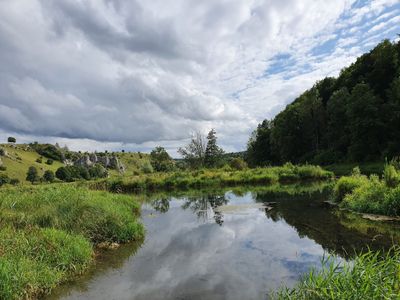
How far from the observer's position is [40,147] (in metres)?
147

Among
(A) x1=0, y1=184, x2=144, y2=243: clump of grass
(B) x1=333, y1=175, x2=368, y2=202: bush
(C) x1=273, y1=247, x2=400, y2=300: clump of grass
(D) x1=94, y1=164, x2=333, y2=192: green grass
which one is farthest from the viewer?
(D) x1=94, y1=164, x2=333, y2=192: green grass

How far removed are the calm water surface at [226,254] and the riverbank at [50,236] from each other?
1.76ft

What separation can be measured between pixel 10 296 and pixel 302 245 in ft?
30.7

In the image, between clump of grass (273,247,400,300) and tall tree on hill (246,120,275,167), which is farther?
tall tree on hill (246,120,275,167)

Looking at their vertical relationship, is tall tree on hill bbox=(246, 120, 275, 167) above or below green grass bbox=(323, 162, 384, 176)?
above

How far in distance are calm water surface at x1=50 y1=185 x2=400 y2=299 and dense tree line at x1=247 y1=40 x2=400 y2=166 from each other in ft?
111

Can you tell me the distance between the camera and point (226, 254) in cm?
1180

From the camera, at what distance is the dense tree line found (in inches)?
1881

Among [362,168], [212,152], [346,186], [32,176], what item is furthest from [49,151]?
[346,186]

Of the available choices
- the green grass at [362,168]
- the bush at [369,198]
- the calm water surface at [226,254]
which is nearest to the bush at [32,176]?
the green grass at [362,168]

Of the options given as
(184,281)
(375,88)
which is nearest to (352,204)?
(184,281)

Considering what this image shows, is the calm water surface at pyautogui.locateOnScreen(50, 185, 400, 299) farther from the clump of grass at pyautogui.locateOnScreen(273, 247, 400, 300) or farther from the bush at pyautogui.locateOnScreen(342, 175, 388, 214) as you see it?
the clump of grass at pyautogui.locateOnScreen(273, 247, 400, 300)

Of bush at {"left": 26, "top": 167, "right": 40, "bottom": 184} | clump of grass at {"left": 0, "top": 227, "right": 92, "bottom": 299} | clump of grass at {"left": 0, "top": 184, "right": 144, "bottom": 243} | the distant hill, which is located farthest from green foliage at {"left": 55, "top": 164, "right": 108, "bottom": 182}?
clump of grass at {"left": 0, "top": 227, "right": 92, "bottom": 299}

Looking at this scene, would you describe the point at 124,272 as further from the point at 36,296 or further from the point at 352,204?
the point at 352,204
